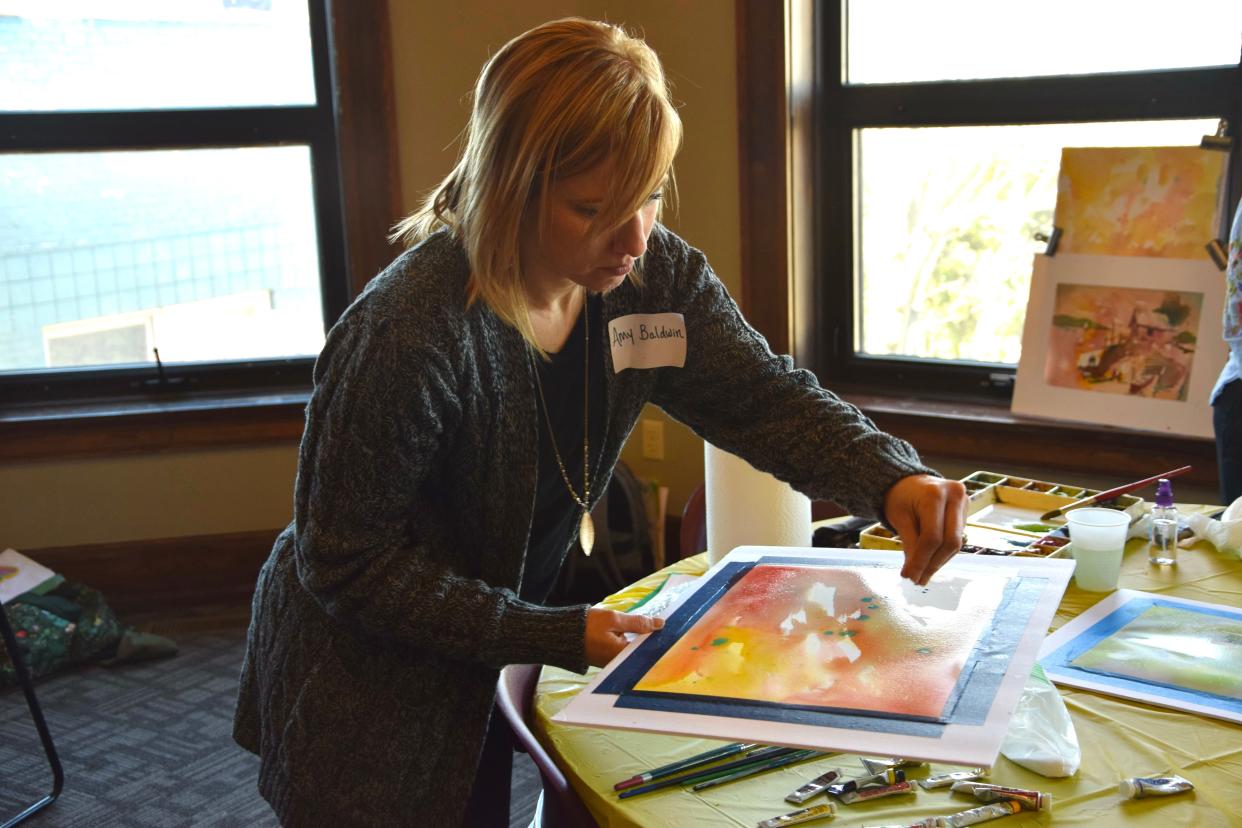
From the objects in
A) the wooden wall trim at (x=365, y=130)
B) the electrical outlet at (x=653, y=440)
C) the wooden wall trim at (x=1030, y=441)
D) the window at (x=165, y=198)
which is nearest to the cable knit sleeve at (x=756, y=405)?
the wooden wall trim at (x=1030, y=441)

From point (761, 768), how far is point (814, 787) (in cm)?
6

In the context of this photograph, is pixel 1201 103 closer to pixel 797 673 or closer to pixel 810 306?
pixel 810 306

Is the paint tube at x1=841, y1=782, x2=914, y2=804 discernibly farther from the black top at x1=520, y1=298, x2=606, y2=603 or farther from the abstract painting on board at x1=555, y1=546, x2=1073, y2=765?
the black top at x1=520, y1=298, x2=606, y2=603

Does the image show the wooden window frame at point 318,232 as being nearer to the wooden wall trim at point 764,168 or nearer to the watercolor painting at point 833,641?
the wooden wall trim at point 764,168

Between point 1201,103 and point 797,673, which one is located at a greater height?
point 1201,103

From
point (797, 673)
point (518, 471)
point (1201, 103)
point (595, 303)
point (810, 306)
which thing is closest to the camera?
point (797, 673)

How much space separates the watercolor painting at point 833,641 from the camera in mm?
1096

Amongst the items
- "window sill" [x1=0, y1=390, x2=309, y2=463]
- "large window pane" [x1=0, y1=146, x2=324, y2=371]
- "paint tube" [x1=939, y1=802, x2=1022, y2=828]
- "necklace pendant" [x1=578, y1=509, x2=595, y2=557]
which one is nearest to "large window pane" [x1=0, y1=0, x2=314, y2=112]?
"large window pane" [x1=0, y1=146, x2=324, y2=371]

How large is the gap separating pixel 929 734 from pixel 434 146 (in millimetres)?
2645

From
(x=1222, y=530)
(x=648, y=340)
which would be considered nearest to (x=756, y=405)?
(x=648, y=340)

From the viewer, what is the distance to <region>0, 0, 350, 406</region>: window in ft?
10.7

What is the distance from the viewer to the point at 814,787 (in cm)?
113

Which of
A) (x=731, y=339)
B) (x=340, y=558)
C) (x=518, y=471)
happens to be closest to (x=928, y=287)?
(x=731, y=339)

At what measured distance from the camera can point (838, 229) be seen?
3.15 m
